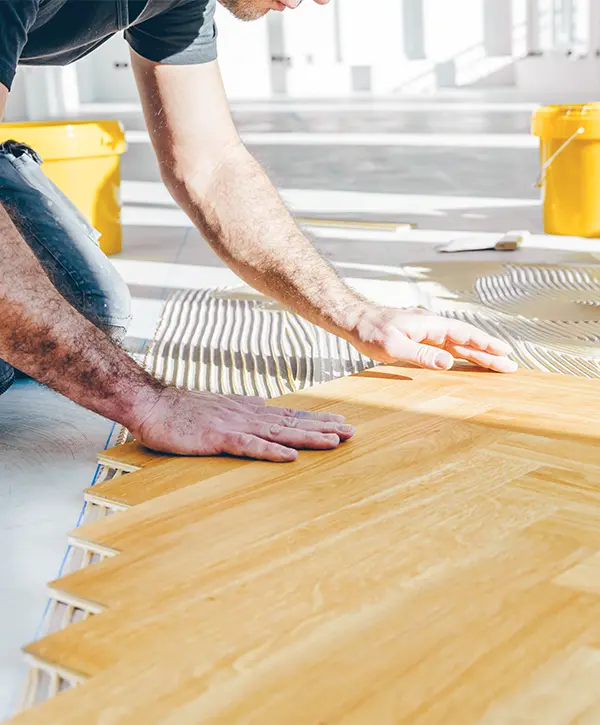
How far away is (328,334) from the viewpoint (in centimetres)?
248

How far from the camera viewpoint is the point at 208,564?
1184 millimetres

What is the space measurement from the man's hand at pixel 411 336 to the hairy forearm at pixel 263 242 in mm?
39

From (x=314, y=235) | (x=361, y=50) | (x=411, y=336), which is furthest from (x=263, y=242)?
(x=361, y=50)

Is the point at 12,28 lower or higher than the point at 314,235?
higher

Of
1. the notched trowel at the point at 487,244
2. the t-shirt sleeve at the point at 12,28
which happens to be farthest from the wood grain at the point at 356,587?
the notched trowel at the point at 487,244

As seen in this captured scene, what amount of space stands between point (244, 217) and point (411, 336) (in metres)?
0.44

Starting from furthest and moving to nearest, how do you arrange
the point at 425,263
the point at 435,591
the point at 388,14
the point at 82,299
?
the point at 388,14 < the point at 425,263 < the point at 82,299 < the point at 435,591

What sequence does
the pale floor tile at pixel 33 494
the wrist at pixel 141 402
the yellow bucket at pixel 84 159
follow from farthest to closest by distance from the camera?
the yellow bucket at pixel 84 159, the wrist at pixel 141 402, the pale floor tile at pixel 33 494

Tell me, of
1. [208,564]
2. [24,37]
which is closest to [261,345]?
[24,37]

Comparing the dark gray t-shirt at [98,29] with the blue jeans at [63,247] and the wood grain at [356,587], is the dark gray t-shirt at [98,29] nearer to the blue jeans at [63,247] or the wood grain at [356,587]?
the blue jeans at [63,247]

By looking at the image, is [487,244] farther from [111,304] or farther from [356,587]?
[356,587]

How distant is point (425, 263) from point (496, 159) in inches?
128

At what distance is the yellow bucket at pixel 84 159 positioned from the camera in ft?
11.3

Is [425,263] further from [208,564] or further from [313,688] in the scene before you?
[313,688]
